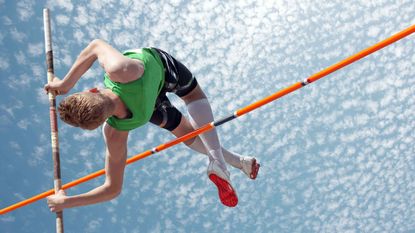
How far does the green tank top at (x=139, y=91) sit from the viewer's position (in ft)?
15.2

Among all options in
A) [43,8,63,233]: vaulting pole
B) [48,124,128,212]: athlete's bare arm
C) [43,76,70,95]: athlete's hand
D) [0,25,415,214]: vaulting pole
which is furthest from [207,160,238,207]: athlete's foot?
[43,76,70,95]: athlete's hand

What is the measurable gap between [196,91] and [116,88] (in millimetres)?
1580

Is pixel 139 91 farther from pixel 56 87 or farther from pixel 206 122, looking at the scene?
pixel 206 122

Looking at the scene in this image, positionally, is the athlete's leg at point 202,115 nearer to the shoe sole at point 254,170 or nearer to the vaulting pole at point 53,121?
the shoe sole at point 254,170

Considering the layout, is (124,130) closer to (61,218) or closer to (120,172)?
(120,172)

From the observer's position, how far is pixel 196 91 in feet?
19.9

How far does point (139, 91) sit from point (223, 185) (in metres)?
1.79

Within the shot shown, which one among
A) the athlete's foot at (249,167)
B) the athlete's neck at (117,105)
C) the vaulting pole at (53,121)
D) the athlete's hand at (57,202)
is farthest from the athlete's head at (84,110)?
the athlete's foot at (249,167)

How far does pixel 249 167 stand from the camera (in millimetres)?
6547

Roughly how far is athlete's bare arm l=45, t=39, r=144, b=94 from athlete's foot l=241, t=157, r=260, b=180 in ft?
7.67

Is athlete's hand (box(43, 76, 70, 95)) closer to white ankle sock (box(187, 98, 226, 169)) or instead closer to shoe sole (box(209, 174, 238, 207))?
white ankle sock (box(187, 98, 226, 169))

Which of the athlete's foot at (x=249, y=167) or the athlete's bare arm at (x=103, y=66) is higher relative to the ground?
the athlete's bare arm at (x=103, y=66)

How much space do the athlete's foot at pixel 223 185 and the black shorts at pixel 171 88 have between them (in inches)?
29.0

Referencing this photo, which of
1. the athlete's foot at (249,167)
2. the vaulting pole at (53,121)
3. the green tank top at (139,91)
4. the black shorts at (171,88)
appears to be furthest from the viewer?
the athlete's foot at (249,167)
